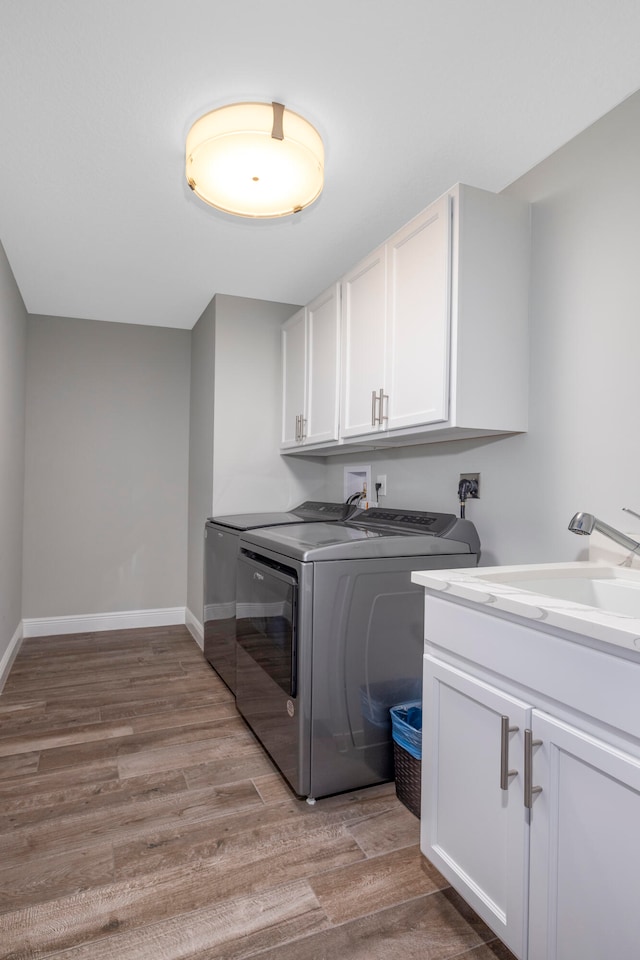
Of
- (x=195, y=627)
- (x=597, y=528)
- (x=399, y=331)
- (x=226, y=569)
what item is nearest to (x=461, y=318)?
(x=399, y=331)

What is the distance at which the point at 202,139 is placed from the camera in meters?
1.68

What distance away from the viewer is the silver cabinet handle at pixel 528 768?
111 cm

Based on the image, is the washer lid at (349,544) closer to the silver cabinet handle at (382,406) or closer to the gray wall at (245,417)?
the silver cabinet handle at (382,406)

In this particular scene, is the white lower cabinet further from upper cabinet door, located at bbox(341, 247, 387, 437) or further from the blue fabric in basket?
upper cabinet door, located at bbox(341, 247, 387, 437)

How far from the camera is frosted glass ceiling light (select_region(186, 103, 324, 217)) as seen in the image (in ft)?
5.37

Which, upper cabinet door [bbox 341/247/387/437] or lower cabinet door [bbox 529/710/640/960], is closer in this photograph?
lower cabinet door [bbox 529/710/640/960]

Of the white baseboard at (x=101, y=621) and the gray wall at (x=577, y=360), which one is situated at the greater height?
the gray wall at (x=577, y=360)

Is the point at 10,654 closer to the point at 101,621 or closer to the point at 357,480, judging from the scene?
the point at 101,621

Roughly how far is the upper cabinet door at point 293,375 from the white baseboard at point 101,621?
5.64 ft

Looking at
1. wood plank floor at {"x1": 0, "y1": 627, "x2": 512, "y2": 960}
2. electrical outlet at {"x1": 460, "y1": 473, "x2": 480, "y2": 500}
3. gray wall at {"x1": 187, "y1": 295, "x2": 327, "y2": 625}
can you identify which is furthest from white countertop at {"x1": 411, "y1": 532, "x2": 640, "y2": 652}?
gray wall at {"x1": 187, "y1": 295, "x2": 327, "y2": 625}

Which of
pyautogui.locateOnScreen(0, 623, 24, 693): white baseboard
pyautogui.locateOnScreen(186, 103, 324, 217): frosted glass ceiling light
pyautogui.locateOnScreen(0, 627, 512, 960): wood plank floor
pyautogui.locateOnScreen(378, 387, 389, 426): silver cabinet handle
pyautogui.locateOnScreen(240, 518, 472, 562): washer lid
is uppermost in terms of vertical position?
pyautogui.locateOnScreen(186, 103, 324, 217): frosted glass ceiling light

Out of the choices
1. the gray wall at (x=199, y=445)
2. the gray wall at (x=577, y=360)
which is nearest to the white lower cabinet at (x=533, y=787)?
the gray wall at (x=577, y=360)

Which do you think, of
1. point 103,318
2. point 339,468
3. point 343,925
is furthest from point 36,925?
point 103,318

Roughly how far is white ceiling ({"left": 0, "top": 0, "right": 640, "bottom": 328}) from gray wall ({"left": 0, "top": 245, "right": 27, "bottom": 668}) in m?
0.64
